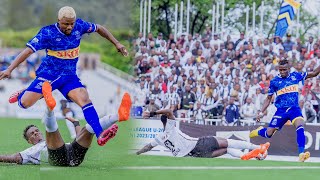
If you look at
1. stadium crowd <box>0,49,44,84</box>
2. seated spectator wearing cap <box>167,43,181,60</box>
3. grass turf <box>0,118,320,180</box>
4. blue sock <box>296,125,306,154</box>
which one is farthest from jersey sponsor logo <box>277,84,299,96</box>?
stadium crowd <box>0,49,44,84</box>

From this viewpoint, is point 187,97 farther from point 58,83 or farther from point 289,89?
point 58,83

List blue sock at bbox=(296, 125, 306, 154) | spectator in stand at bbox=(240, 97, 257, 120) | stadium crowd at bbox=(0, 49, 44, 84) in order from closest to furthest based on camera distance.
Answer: blue sock at bbox=(296, 125, 306, 154) → spectator in stand at bbox=(240, 97, 257, 120) → stadium crowd at bbox=(0, 49, 44, 84)

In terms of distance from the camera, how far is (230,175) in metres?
9.68

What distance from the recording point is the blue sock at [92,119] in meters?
9.67

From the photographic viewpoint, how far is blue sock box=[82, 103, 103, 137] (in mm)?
9672

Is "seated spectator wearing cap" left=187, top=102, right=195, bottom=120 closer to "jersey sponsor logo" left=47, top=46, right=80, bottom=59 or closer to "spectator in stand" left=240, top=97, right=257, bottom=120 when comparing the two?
"spectator in stand" left=240, top=97, right=257, bottom=120

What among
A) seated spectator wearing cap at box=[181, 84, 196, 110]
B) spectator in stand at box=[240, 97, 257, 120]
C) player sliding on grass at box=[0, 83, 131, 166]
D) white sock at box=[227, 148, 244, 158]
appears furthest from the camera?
seated spectator wearing cap at box=[181, 84, 196, 110]

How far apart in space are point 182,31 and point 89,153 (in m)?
15.8

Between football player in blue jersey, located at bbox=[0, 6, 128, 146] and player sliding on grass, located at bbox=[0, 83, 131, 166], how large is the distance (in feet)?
0.82

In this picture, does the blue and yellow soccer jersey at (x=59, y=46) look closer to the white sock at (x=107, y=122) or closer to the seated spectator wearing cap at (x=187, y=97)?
the white sock at (x=107, y=122)

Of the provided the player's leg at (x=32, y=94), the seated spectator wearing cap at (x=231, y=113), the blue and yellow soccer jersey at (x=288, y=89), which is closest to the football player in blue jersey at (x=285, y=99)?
the blue and yellow soccer jersey at (x=288, y=89)

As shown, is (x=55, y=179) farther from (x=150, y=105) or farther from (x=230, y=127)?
(x=150, y=105)

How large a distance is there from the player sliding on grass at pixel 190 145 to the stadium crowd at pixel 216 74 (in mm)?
6168

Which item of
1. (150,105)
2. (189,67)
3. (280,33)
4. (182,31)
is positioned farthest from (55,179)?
(182,31)
